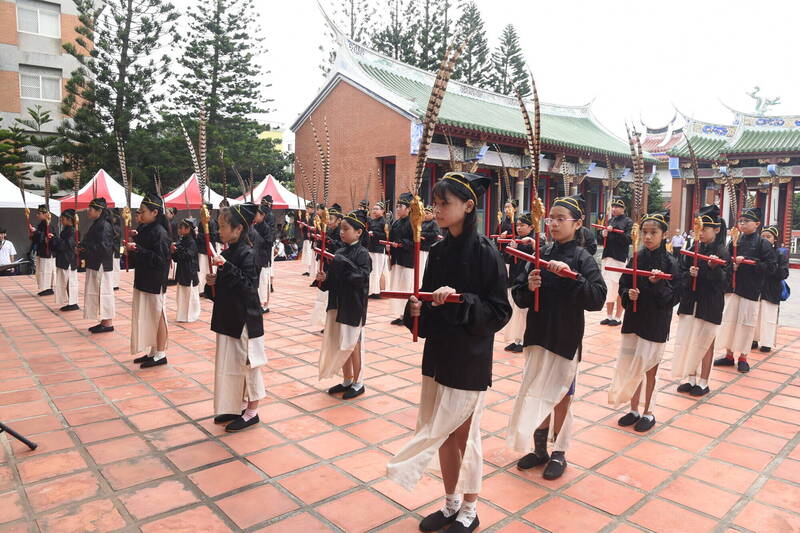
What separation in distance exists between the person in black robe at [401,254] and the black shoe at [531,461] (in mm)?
4348

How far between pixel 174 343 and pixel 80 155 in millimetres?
15781

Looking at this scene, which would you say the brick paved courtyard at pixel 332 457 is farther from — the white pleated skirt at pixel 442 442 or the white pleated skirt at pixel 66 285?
the white pleated skirt at pixel 66 285

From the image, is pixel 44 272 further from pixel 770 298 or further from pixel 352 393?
pixel 770 298

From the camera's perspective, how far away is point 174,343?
6520mm

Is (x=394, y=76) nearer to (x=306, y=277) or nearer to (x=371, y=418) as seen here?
(x=306, y=277)

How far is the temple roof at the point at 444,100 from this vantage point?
51.5 ft

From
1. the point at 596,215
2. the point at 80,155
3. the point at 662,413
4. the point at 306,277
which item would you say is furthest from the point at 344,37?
the point at 662,413

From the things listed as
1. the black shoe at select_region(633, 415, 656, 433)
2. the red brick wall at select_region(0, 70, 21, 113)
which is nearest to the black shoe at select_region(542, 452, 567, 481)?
the black shoe at select_region(633, 415, 656, 433)

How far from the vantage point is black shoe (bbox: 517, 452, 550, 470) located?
3.46 m

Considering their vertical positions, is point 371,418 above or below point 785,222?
below

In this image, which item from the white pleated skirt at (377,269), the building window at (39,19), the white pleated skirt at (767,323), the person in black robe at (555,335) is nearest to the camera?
the person in black robe at (555,335)

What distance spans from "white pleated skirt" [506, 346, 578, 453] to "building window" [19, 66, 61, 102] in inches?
958

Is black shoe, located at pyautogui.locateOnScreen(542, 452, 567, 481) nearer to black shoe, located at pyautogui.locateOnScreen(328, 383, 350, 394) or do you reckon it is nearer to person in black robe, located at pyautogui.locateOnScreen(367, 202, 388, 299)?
black shoe, located at pyautogui.locateOnScreen(328, 383, 350, 394)

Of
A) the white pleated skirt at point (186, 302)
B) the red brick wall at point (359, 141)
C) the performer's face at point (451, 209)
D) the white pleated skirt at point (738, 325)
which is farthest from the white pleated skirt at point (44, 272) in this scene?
the white pleated skirt at point (738, 325)
